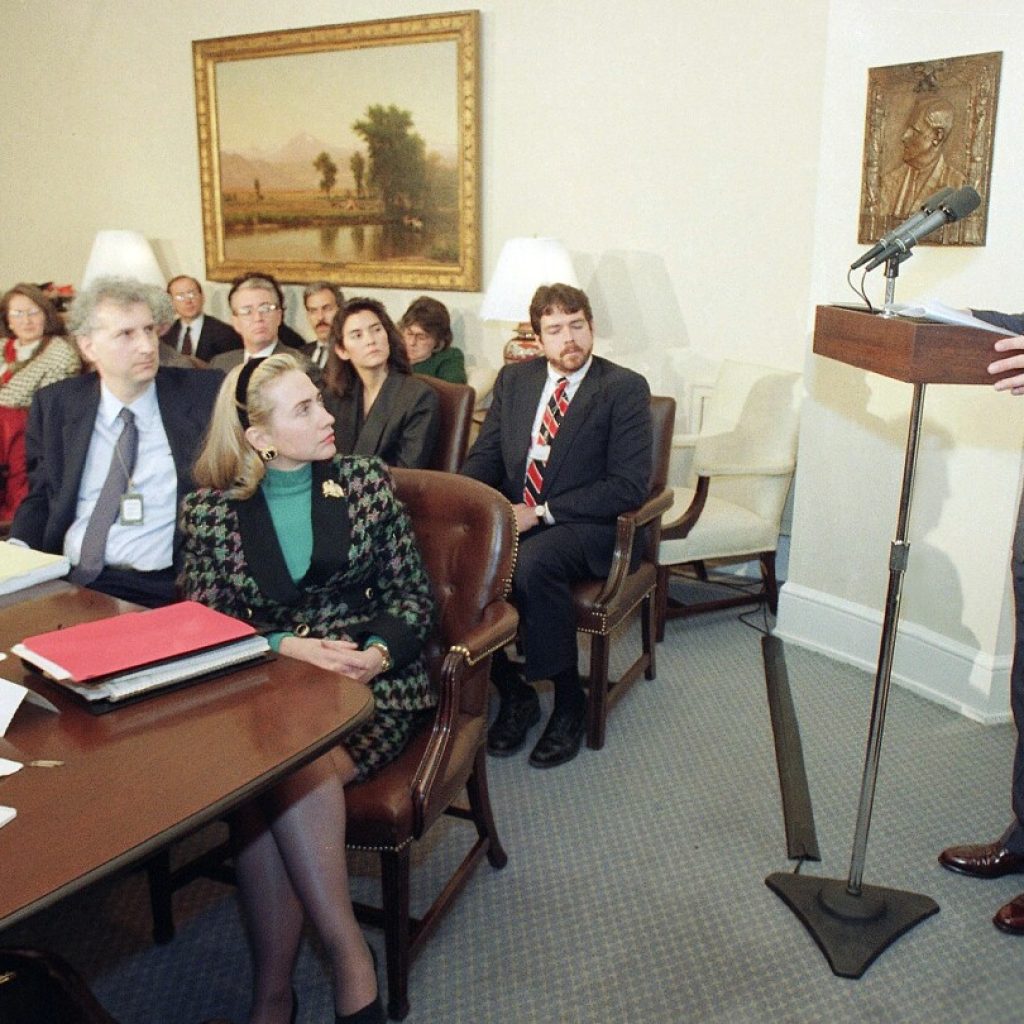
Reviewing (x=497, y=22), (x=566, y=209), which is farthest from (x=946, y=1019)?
(x=497, y=22)

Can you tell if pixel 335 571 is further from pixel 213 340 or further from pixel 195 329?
pixel 195 329

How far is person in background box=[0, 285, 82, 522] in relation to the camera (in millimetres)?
3693

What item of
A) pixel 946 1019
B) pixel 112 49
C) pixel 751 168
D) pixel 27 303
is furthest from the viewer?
pixel 112 49

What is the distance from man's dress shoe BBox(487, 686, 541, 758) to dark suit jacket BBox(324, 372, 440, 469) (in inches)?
34.0

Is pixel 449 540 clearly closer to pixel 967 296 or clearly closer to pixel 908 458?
pixel 908 458

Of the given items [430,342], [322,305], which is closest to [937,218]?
[430,342]

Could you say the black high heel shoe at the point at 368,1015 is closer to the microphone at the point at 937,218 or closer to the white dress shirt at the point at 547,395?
the microphone at the point at 937,218

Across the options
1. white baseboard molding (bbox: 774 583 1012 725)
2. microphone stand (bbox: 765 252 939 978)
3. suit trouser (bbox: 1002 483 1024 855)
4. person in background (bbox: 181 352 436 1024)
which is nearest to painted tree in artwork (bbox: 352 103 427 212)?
white baseboard molding (bbox: 774 583 1012 725)

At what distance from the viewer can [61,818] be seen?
4.00ft

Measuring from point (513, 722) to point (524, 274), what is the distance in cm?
203

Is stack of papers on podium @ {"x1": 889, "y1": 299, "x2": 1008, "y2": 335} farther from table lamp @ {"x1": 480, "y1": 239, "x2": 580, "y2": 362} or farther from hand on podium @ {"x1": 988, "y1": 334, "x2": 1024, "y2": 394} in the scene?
table lamp @ {"x1": 480, "y1": 239, "x2": 580, "y2": 362}

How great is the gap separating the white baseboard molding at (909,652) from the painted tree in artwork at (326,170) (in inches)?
128

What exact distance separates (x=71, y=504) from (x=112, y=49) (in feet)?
15.3

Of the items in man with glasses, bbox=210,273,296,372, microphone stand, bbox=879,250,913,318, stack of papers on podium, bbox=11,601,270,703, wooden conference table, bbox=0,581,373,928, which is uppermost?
microphone stand, bbox=879,250,913,318
